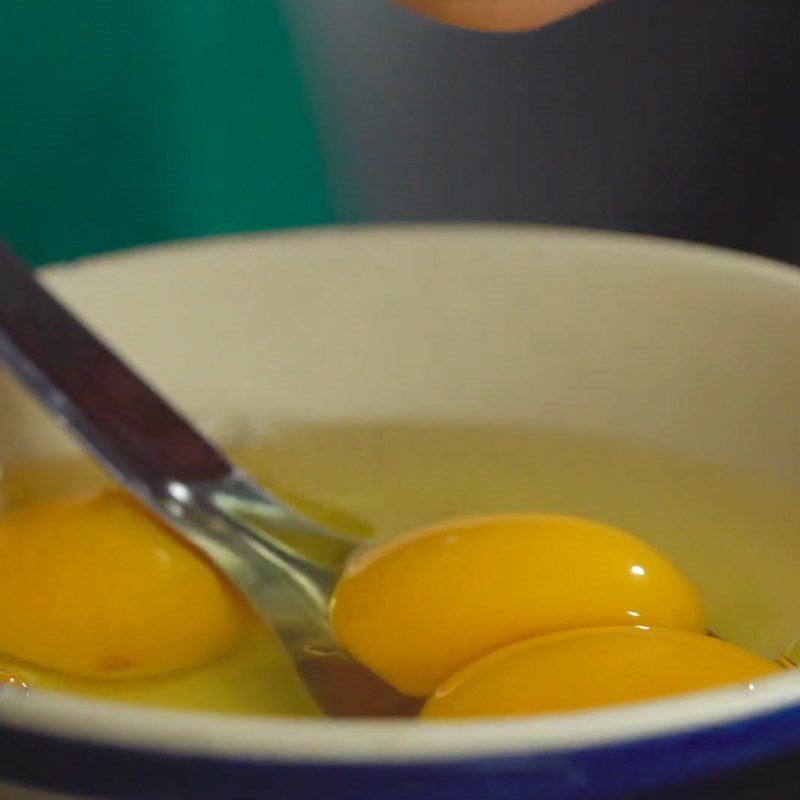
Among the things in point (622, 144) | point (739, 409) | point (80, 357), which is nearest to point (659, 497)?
point (739, 409)

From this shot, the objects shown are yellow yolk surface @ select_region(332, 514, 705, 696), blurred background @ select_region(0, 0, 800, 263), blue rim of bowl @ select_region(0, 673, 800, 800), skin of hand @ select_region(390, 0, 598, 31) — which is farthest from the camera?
blurred background @ select_region(0, 0, 800, 263)

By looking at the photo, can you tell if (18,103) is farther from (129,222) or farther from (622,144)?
(622,144)

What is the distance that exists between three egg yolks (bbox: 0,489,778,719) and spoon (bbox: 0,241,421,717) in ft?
0.03

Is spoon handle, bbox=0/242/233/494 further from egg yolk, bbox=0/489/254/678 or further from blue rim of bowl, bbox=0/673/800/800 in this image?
blue rim of bowl, bbox=0/673/800/800

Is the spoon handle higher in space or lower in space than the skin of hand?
lower

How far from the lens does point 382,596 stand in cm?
41

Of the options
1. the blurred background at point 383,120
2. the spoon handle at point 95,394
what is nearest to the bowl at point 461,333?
the spoon handle at point 95,394

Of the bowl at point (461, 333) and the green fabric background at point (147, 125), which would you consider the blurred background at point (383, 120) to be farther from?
the bowl at point (461, 333)

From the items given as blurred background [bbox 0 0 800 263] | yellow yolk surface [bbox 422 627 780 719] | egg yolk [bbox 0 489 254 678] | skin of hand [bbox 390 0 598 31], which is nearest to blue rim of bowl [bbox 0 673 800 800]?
yellow yolk surface [bbox 422 627 780 719]

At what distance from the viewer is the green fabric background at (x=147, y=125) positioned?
0.83 m

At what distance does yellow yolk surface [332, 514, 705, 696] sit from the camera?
1.27ft

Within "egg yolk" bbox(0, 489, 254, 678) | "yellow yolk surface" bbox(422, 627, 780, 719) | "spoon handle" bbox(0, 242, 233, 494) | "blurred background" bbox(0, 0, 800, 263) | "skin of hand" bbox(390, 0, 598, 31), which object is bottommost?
"egg yolk" bbox(0, 489, 254, 678)

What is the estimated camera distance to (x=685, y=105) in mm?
818

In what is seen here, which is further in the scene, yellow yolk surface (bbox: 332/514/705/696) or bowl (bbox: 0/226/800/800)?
bowl (bbox: 0/226/800/800)
